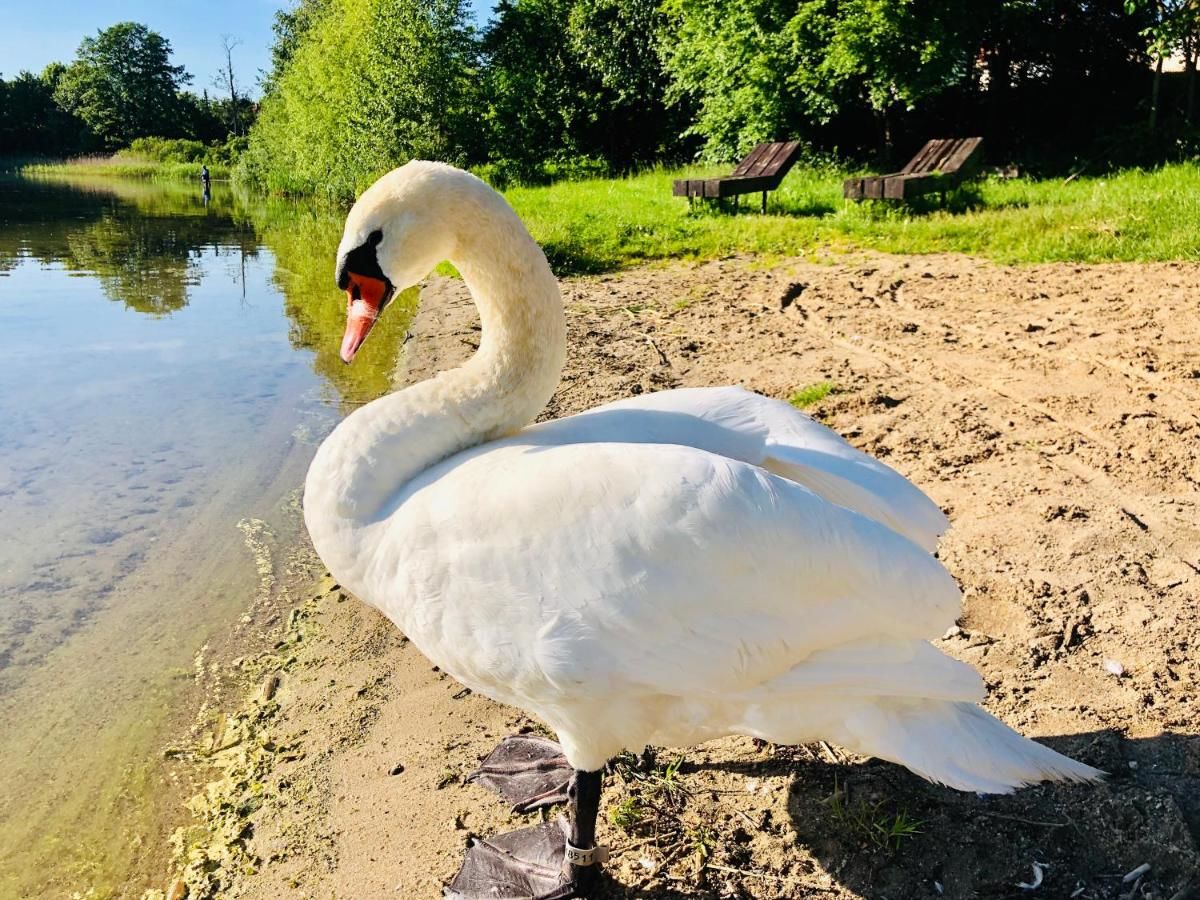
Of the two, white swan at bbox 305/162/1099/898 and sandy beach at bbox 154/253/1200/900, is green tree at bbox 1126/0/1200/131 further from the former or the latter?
white swan at bbox 305/162/1099/898

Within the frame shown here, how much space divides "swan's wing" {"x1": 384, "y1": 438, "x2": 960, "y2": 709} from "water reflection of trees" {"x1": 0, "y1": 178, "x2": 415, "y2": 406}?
6159 mm

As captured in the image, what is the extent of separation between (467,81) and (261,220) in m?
7.87

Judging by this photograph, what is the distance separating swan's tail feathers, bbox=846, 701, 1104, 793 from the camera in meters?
2.00

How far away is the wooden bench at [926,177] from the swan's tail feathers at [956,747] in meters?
9.59

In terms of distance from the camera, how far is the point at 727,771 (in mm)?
2730

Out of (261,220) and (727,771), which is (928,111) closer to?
(727,771)

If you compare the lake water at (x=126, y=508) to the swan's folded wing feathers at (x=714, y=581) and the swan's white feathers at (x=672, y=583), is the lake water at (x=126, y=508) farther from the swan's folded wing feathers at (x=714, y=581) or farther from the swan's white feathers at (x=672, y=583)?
the swan's folded wing feathers at (x=714, y=581)

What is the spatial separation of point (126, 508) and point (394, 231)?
4.07m

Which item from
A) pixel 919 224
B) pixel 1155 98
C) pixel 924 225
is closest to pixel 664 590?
pixel 924 225

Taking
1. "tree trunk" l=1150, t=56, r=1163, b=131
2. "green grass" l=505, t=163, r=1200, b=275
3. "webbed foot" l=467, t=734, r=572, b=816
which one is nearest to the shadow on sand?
"webbed foot" l=467, t=734, r=572, b=816

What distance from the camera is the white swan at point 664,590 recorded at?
6.49 feet

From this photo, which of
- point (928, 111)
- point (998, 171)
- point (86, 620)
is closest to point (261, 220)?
point (928, 111)

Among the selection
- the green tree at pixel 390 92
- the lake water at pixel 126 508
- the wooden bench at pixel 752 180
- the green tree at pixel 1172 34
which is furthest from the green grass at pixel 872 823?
the green tree at pixel 390 92

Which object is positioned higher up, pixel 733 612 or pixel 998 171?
pixel 998 171
